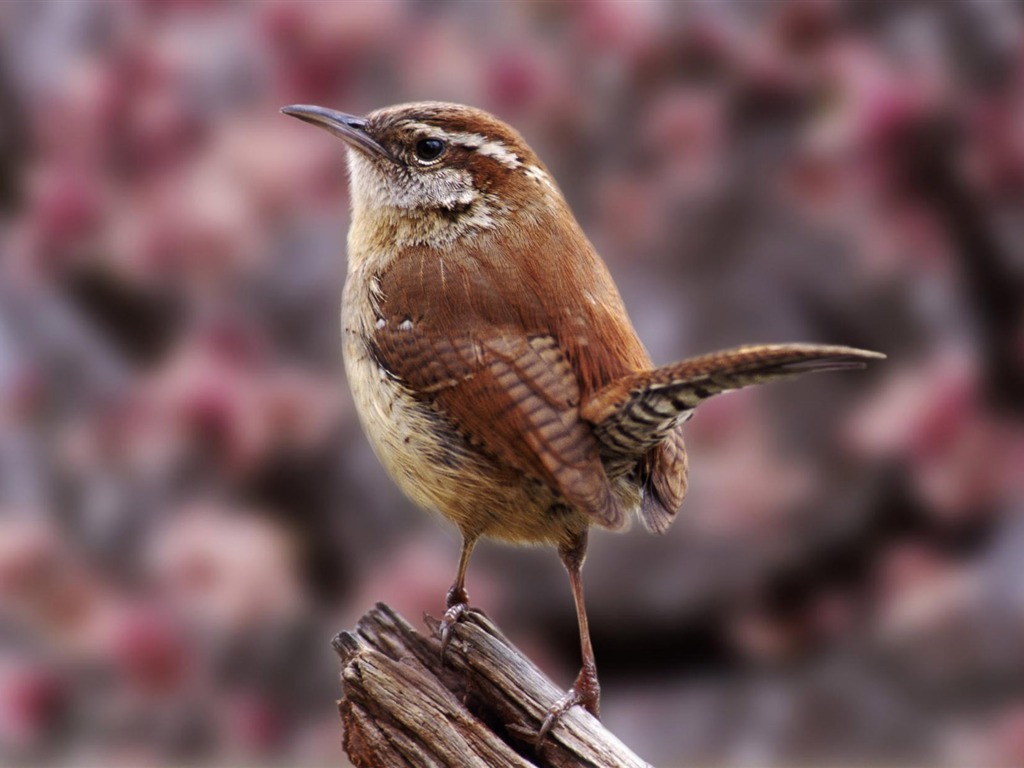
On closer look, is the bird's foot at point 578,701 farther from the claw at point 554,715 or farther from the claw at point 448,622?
the claw at point 448,622

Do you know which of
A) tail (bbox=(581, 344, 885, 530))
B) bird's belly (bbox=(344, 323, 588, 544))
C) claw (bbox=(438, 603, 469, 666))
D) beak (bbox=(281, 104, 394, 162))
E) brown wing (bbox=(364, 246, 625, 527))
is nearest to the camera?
tail (bbox=(581, 344, 885, 530))

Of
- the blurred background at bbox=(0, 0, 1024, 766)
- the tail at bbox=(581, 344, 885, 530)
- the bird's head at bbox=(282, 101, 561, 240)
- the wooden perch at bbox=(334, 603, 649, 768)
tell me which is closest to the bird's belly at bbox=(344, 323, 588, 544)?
the tail at bbox=(581, 344, 885, 530)

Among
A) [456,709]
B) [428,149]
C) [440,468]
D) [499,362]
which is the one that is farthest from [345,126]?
[456,709]

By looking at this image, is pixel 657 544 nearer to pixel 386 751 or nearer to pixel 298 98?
pixel 298 98

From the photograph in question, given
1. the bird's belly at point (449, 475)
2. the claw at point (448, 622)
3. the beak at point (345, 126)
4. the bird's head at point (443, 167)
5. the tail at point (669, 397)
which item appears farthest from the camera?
the beak at point (345, 126)

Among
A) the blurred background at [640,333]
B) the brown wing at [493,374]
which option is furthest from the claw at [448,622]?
the blurred background at [640,333]

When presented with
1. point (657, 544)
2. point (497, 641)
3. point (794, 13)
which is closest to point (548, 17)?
point (794, 13)

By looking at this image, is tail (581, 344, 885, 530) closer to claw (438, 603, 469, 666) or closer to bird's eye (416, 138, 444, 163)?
claw (438, 603, 469, 666)
